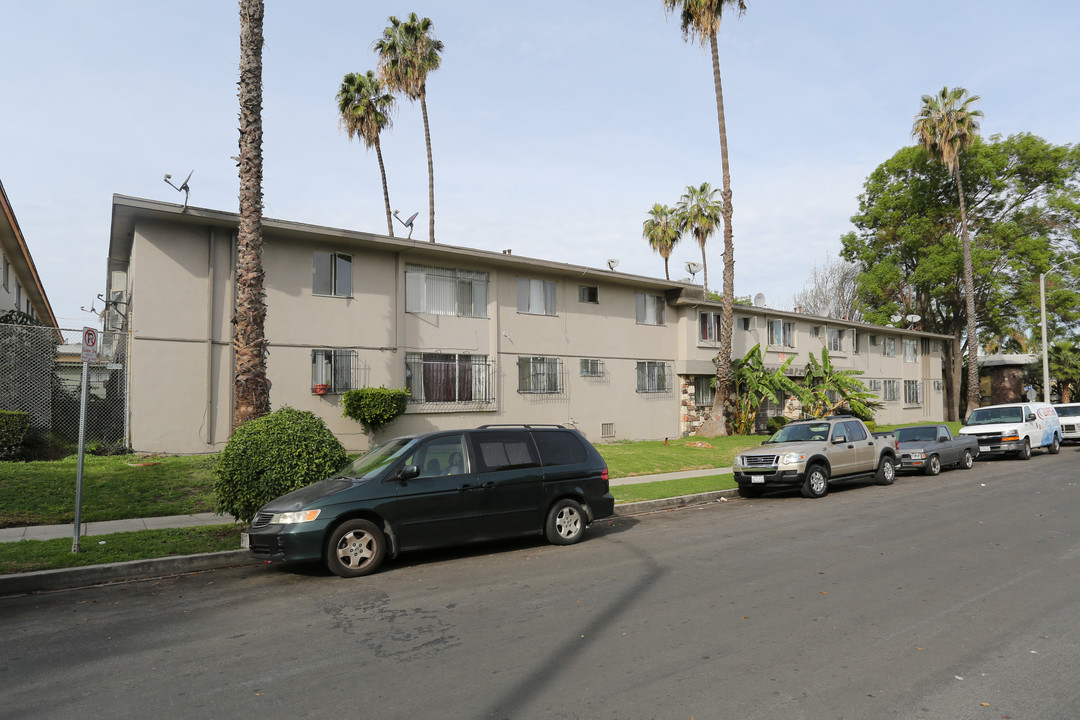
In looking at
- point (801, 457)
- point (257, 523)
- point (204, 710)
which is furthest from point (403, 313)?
point (204, 710)

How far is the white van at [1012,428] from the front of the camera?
22438mm

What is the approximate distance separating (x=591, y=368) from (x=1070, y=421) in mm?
19929

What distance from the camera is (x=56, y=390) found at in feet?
52.2

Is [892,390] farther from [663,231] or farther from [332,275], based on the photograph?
[332,275]

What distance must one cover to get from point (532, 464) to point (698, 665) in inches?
190

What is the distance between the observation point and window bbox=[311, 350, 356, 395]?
18812 millimetres

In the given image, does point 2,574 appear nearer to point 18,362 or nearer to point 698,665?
point 698,665

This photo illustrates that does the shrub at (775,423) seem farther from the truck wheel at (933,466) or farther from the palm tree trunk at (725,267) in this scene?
the truck wheel at (933,466)

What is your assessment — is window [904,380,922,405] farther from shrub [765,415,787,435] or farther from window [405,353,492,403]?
window [405,353,492,403]

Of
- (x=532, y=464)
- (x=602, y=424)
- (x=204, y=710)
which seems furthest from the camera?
(x=602, y=424)

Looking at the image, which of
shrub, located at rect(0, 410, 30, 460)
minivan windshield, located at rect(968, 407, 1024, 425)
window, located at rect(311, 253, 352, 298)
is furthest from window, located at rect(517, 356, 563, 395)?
minivan windshield, located at rect(968, 407, 1024, 425)

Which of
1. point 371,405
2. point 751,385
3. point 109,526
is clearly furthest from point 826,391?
point 109,526

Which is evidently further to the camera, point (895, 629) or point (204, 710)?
point (895, 629)

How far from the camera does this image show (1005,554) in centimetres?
837
